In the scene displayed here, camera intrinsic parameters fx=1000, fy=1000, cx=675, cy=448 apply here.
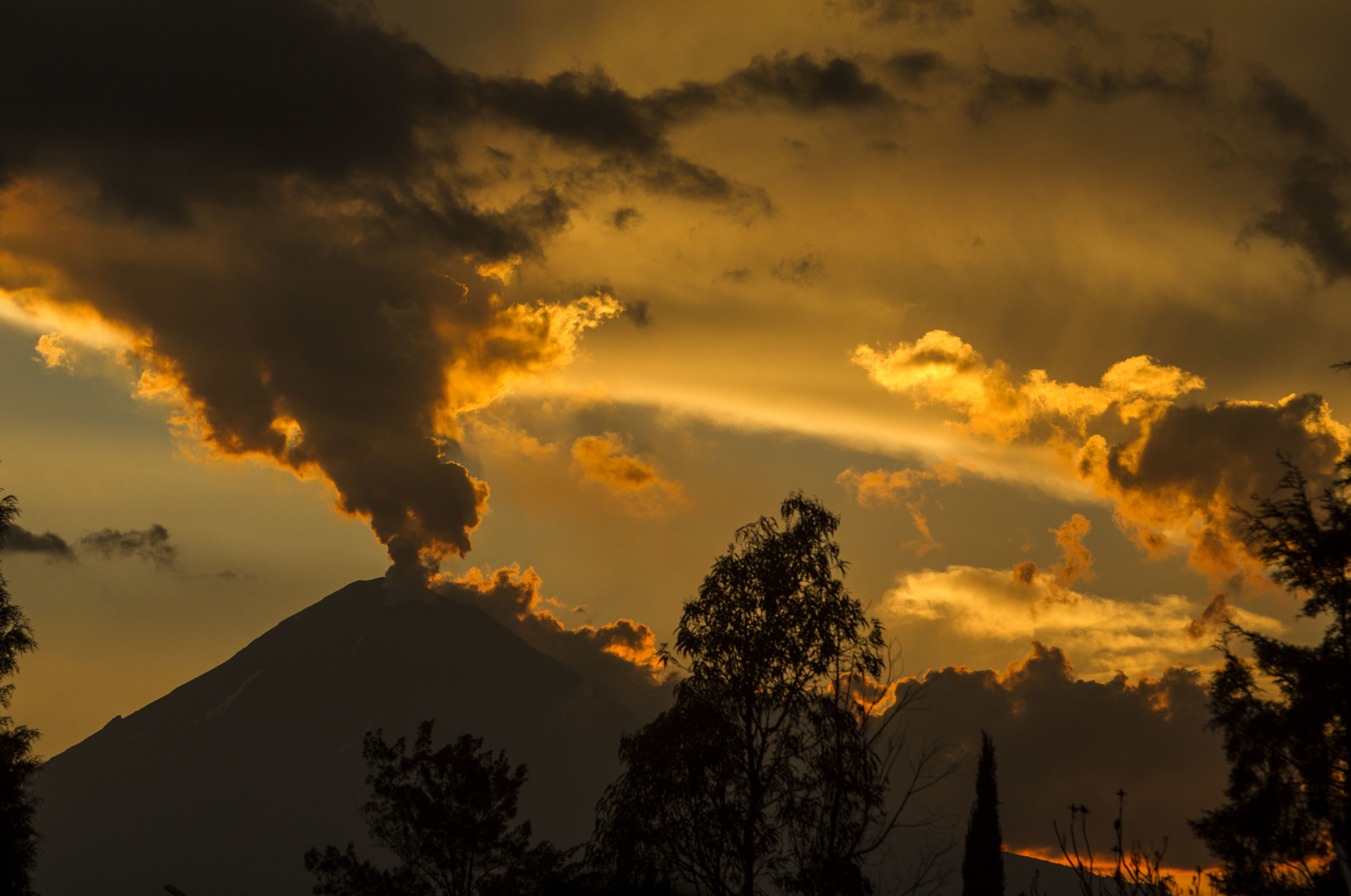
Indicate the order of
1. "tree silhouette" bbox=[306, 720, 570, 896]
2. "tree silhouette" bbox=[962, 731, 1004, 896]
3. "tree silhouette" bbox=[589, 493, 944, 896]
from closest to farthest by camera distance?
"tree silhouette" bbox=[589, 493, 944, 896] → "tree silhouette" bbox=[306, 720, 570, 896] → "tree silhouette" bbox=[962, 731, 1004, 896]

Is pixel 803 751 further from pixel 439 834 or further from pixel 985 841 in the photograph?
pixel 985 841

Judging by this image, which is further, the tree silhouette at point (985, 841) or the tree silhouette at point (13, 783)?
the tree silhouette at point (985, 841)

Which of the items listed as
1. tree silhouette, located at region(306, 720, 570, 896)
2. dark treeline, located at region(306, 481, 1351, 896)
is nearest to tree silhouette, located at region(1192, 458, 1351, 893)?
dark treeline, located at region(306, 481, 1351, 896)

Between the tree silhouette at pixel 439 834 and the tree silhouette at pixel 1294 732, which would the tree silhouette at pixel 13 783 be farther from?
the tree silhouette at pixel 1294 732

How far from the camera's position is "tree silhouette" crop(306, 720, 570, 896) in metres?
36.5

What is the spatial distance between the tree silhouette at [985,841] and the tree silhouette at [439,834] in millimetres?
22650

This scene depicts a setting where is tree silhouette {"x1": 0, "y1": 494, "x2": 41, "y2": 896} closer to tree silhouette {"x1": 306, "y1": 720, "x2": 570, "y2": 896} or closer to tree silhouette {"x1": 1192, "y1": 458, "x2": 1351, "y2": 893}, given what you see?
tree silhouette {"x1": 306, "y1": 720, "x2": 570, "y2": 896}

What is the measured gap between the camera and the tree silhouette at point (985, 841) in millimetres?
49906

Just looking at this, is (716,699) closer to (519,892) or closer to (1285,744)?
(1285,744)

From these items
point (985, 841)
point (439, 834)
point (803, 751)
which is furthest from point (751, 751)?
point (985, 841)

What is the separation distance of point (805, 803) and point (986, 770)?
43.8 m

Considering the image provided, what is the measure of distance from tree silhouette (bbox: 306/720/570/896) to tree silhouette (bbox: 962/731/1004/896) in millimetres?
22650

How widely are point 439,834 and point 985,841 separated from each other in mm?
32252

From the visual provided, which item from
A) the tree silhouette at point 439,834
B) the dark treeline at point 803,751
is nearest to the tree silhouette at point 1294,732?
the dark treeline at point 803,751
